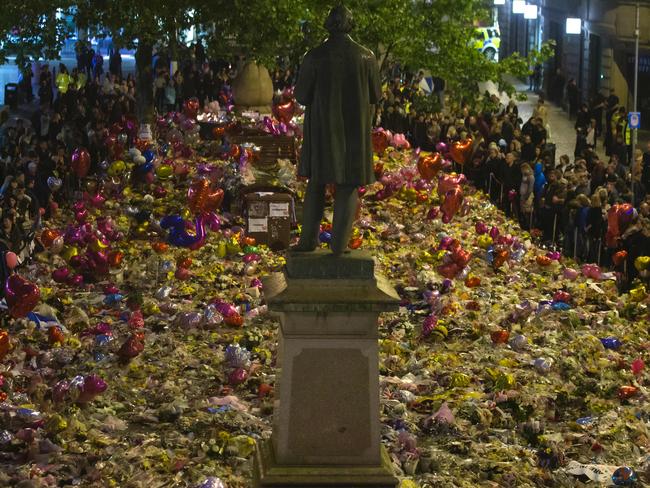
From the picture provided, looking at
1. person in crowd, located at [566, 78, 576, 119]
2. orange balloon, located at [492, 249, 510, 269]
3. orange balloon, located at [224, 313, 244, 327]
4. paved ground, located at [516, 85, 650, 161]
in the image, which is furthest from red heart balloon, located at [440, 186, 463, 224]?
person in crowd, located at [566, 78, 576, 119]

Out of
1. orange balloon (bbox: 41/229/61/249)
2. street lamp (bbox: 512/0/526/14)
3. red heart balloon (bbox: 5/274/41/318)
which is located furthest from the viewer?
street lamp (bbox: 512/0/526/14)

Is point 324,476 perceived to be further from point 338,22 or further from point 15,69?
point 15,69

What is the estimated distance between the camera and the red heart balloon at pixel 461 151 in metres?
27.7

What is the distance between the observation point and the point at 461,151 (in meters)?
27.6

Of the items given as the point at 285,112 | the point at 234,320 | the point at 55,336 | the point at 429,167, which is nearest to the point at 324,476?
the point at 55,336

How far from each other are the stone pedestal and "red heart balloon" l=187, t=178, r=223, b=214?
11062 millimetres

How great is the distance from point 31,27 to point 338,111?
1940 cm

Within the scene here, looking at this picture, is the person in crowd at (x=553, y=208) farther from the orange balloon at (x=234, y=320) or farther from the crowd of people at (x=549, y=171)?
the orange balloon at (x=234, y=320)

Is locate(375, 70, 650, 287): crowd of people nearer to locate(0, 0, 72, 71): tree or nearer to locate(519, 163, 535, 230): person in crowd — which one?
locate(519, 163, 535, 230): person in crowd

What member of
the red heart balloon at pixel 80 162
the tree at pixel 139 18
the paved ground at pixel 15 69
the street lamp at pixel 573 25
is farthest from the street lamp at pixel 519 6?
the red heart balloon at pixel 80 162

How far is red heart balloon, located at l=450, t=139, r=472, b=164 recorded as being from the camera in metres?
27.7

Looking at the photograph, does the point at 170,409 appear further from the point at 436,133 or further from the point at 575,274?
the point at 436,133

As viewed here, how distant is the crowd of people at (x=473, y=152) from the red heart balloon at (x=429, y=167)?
1.22m

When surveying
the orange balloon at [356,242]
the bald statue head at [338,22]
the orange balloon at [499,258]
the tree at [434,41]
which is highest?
the bald statue head at [338,22]
